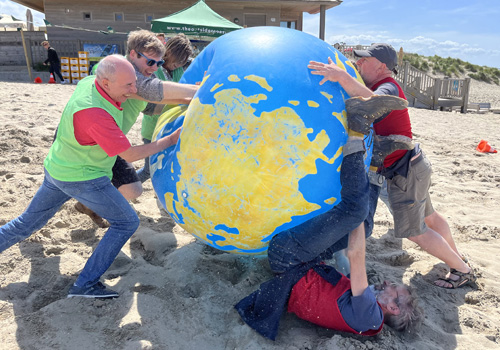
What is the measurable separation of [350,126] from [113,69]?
1.61 m

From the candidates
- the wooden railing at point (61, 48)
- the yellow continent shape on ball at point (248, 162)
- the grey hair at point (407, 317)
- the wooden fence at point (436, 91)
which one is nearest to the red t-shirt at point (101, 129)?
the yellow continent shape on ball at point (248, 162)

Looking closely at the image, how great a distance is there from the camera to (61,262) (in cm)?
338

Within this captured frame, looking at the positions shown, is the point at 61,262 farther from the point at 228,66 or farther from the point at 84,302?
the point at 228,66

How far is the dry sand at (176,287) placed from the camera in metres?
2.56

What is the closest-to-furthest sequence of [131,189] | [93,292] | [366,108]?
[366,108] → [93,292] → [131,189]

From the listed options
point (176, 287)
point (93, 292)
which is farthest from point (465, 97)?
point (93, 292)

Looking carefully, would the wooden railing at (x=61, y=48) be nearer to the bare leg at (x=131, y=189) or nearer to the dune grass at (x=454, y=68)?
the bare leg at (x=131, y=189)

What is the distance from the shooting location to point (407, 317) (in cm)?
268

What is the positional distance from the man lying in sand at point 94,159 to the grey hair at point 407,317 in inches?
76.2

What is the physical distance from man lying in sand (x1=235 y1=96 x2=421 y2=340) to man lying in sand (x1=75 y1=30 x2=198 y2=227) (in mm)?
1272

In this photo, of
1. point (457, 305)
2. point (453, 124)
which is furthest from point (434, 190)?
point (453, 124)

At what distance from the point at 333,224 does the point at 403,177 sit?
1.07m

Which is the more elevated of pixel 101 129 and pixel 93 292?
Answer: pixel 101 129

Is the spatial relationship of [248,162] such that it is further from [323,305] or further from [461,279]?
[461,279]
